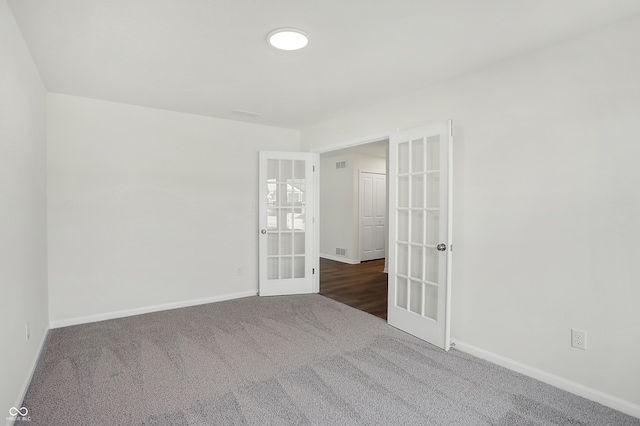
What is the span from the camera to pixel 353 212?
708 cm

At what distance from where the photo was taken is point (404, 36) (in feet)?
7.22

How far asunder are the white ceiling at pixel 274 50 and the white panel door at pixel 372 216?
4.13 m

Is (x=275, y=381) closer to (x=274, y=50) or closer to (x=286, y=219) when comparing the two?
(x=274, y=50)

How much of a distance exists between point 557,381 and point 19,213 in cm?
396

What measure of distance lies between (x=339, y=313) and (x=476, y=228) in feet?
6.12

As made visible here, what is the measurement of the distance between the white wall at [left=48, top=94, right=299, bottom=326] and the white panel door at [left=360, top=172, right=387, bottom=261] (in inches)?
127

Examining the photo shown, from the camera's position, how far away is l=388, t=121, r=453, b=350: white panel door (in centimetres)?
284

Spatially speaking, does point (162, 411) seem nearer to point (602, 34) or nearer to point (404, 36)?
point (404, 36)

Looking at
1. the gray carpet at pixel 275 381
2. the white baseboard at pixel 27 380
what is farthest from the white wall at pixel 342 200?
the white baseboard at pixel 27 380

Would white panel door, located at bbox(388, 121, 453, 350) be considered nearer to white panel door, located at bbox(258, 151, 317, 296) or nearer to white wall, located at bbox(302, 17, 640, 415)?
white wall, located at bbox(302, 17, 640, 415)

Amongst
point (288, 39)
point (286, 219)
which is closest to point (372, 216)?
point (286, 219)

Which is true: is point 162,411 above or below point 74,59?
below

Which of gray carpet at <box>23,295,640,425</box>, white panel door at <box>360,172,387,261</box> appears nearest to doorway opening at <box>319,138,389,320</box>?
white panel door at <box>360,172,387,261</box>

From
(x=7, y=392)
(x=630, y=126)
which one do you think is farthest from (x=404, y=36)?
(x=7, y=392)
